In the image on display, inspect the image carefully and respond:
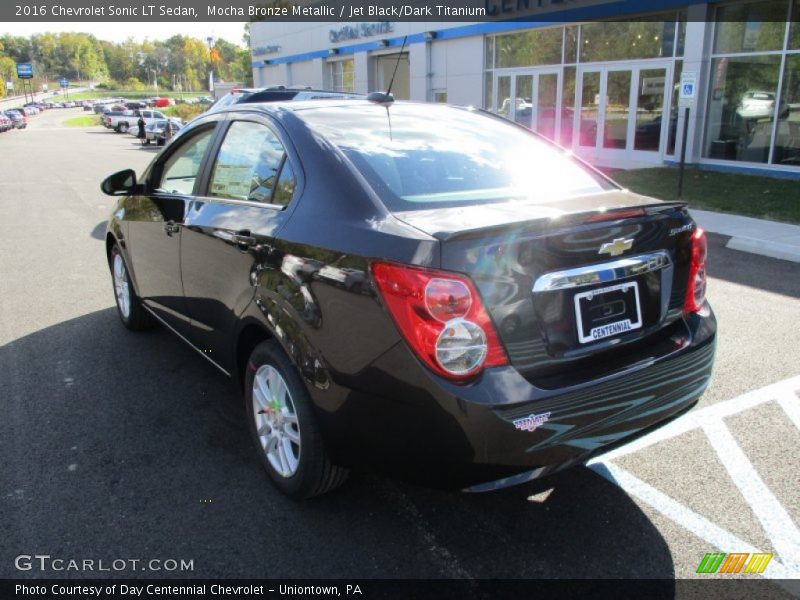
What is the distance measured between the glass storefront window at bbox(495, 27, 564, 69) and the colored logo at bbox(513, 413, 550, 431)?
1950 cm

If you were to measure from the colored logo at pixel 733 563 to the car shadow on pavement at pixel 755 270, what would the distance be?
13.8 ft

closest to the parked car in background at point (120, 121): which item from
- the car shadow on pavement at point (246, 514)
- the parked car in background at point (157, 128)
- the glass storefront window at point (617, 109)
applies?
the parked car in background at point (157, 128)

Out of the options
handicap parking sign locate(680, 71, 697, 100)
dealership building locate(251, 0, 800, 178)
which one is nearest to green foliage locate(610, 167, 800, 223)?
dealership building locate(251, 0, 800, 178)

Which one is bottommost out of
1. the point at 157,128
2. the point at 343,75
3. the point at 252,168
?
the point at 157,128

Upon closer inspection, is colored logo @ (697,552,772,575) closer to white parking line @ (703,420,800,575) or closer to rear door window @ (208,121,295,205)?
white parking line @ (703,420,800,575)

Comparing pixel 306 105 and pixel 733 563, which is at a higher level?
pixel 306 105

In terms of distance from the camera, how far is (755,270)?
706 centimetres

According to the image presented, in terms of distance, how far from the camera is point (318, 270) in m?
2.56

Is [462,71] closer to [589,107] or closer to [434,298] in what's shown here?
[589,107]

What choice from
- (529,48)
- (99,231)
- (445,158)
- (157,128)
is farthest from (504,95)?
(157,128)

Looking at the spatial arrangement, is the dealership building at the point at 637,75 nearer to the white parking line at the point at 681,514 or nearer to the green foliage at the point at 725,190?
the green foliage at the point at 725,190

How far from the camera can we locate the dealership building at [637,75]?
14711mm

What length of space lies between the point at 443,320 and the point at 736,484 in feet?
6.00

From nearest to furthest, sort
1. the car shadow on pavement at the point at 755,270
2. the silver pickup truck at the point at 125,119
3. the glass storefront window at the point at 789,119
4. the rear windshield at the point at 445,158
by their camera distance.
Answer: the rear windshield at the point at 445,158 < the car shadow on pavement at the point at 755,270 < the glass storefront window at the point at 789,119 < the silver pickup truck at the point at 125,119
